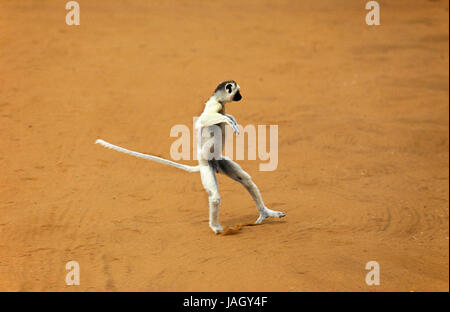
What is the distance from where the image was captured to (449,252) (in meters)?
7.25

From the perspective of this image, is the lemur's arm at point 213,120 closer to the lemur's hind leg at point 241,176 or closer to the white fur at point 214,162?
the white fur at point 214,162

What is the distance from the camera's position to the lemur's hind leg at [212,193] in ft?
23.0

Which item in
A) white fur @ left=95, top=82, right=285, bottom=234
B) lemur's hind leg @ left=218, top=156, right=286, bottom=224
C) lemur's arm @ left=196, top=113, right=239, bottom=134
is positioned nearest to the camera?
lemur's arm @ left=196, top=113, right=239, bottom=134

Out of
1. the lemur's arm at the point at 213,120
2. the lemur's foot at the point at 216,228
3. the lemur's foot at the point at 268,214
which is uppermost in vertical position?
the lemur's arm at the point at 213,120

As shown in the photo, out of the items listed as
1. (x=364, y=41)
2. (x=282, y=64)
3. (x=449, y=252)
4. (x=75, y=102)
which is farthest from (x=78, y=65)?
(x=449, y=252)

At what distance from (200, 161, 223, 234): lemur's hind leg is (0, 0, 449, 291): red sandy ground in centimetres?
17

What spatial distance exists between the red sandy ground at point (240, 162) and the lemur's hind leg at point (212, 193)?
6.5 inches

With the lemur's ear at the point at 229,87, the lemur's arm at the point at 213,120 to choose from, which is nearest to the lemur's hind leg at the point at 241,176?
the lemur's arm at the point at 213,120

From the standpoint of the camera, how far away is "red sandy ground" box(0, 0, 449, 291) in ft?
21.3

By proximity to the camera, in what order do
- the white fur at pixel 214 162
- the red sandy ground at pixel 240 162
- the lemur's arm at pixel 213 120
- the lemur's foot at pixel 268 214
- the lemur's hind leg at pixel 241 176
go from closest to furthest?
the red sandy ground at pixel 240 162 < the lemur's arm at pixel 213 120 < the white fur at pixel 214 162 < the lemur's hind leg at pixel 241 176 < the lemur's foot at pixel 268 214

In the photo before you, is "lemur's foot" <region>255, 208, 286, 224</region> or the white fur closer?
the white fur

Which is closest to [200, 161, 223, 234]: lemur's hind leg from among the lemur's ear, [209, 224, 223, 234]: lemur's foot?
[209, 224, 223, 234]: lemur's foot

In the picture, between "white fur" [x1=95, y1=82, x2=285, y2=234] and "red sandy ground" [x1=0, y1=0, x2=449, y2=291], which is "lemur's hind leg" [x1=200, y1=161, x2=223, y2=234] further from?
"red sandy ground" [x1=0, y1=0, x2=449, y2=291]

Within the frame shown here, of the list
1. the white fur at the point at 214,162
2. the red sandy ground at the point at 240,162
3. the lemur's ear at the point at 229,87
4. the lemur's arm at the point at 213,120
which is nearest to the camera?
the red sandy ground at the point at 240,162
